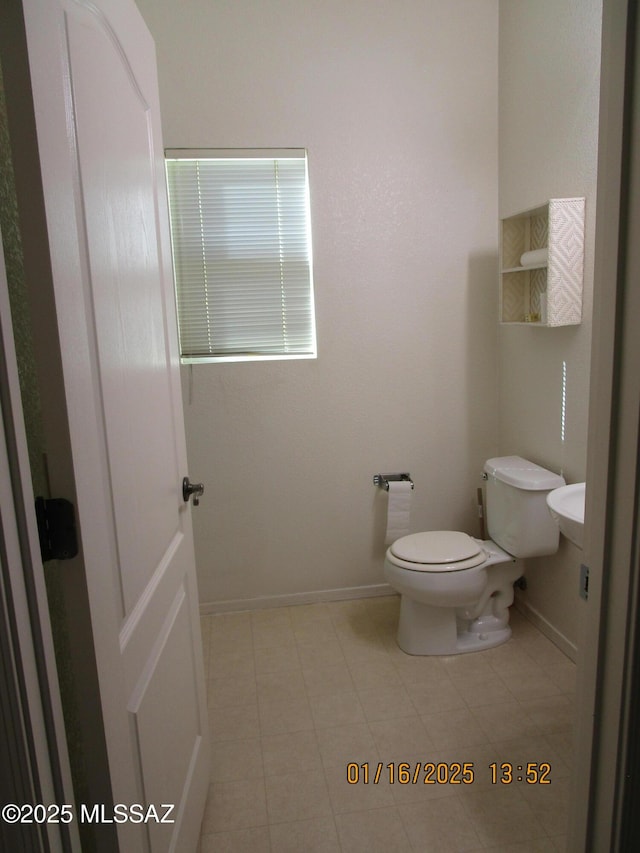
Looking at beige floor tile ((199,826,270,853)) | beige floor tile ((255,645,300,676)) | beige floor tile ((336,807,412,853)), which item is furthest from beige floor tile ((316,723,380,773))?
beige floor tile ((255,645,300,676))

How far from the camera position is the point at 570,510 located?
1.79m

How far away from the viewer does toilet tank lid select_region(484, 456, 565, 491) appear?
2.39m

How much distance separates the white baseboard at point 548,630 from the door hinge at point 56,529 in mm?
2130

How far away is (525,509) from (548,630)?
1.97 feet

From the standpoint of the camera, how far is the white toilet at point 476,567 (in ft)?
7.91

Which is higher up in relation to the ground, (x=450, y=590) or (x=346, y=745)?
(x=450, y=590)

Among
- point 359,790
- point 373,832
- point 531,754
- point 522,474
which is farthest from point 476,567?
point 373,832

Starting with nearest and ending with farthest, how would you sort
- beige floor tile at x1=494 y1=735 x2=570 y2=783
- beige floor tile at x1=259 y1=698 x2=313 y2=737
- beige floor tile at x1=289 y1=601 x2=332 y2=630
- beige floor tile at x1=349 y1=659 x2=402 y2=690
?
beige floor tile at x1=494 y1=735 x2=570 y2=783 < beige floor tile at x1=259 y1=698 x2=313 y2=737 < beige floor tile at x1=349 y1=659 x2=402 y2=690 < beige floor tile at x1=289 y1=601 x2=332 y2=630

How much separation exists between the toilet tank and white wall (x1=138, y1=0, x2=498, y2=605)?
0.45 metres

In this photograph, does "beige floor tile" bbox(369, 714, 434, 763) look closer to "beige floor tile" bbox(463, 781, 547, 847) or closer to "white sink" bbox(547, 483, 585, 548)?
"beige floor tile" bbox(463, 781, 547, 847)

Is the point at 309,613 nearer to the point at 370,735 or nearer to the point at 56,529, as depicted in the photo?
the point at 370,735

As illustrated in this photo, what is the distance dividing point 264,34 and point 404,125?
701 mm

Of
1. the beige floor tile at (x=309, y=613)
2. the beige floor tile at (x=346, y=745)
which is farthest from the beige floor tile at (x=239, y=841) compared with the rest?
the beige floor tile at (x=309, y=613)

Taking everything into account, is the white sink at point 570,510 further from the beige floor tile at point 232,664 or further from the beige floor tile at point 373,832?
the beige floor tile at point 232,664
